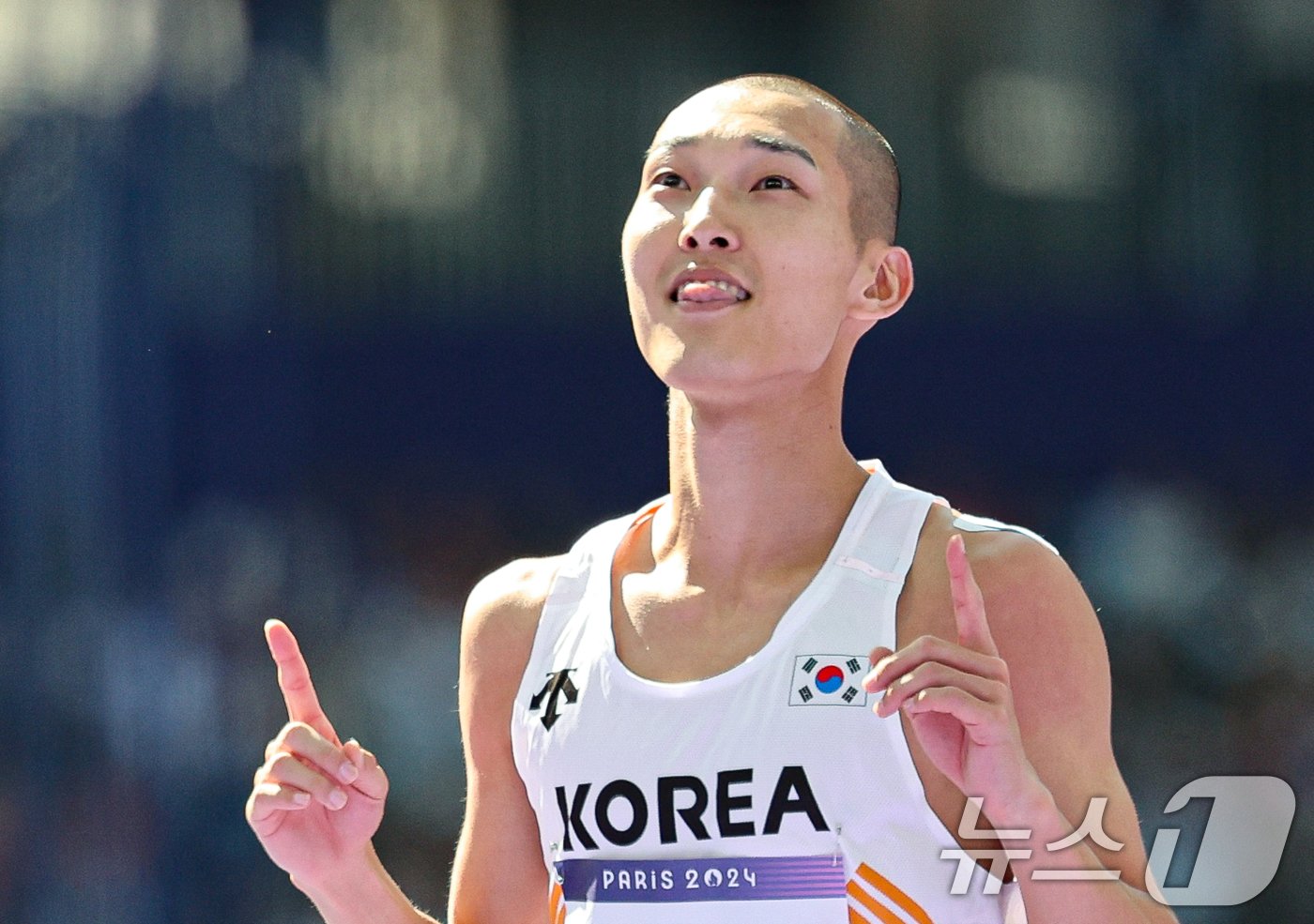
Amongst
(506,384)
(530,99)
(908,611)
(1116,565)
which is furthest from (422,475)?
(908,611)

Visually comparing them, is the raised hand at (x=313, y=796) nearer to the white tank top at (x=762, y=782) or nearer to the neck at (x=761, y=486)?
the white tank top at (x=762, y=782)

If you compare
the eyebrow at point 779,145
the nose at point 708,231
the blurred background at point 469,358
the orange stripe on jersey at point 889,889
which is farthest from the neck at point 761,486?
the blurred background at point 469,358

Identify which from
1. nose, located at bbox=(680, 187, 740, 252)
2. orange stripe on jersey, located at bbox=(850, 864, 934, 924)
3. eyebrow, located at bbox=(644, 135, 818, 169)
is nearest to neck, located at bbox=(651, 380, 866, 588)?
nose, located at bbox=(680, 187, 740, 252)

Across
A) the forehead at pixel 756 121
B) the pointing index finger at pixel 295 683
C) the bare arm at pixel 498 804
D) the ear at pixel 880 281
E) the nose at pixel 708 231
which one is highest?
the forehead at pixel 756 121

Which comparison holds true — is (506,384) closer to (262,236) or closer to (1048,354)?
(262,236)

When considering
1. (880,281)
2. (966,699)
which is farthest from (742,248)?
(966,699)

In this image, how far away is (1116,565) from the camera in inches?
247

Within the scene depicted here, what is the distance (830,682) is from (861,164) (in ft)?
3.11

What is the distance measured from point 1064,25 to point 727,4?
1242 mm

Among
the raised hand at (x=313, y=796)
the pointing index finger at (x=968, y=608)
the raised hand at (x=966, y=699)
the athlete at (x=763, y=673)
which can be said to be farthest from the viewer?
the raised hand at (x=313, y=796)

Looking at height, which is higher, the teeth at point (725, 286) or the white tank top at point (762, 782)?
the teeth at point (725, 286)

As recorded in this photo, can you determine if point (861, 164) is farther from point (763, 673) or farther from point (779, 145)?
point (763, 673)

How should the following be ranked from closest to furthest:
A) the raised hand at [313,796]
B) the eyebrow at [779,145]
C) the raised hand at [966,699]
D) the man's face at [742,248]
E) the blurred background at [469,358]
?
the raised hand at [966,699], the raised hand at [313,796], the man's face at [742,248], the eyebrow at [779,145], the blurred background at [469,358]

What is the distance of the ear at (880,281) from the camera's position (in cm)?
298
